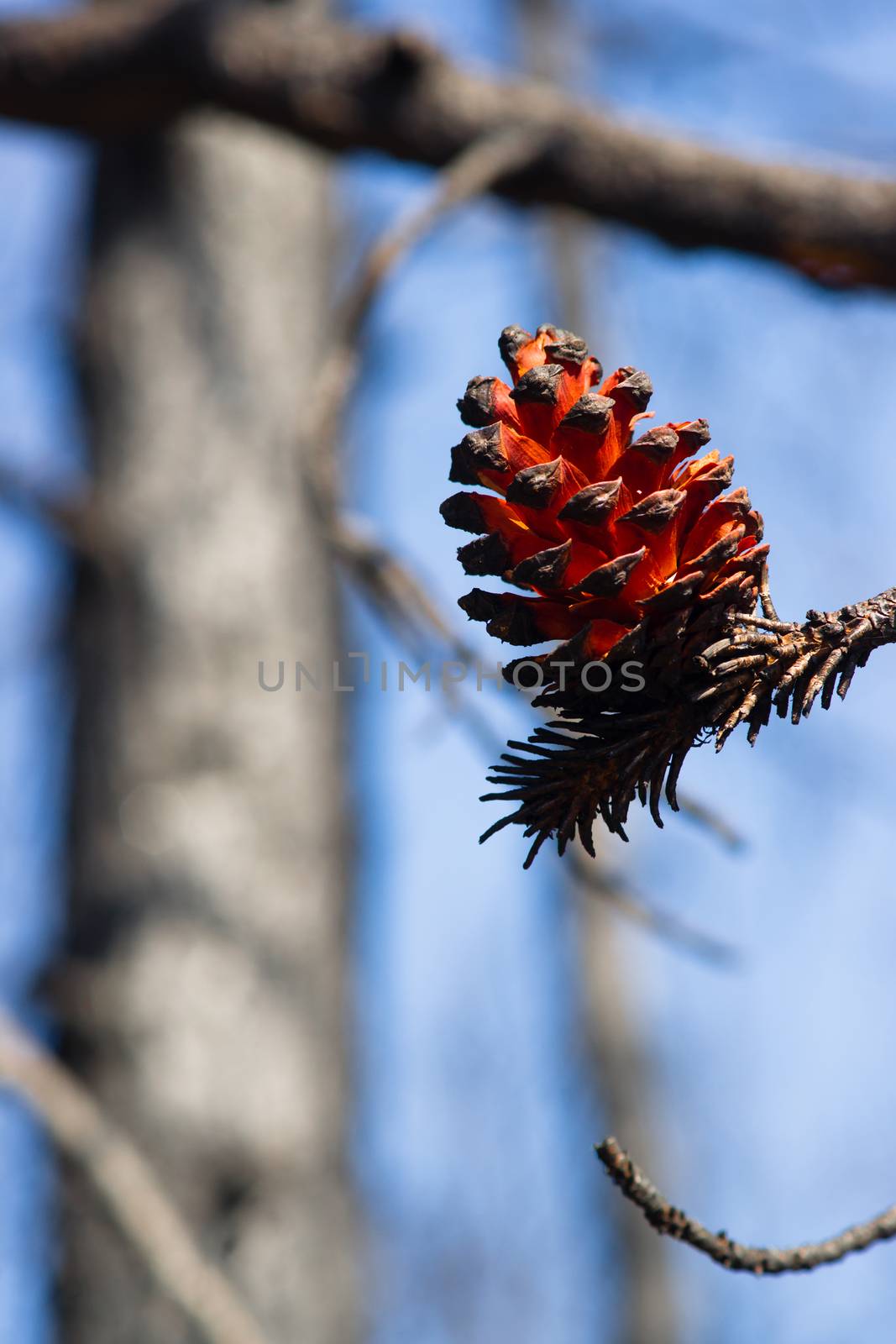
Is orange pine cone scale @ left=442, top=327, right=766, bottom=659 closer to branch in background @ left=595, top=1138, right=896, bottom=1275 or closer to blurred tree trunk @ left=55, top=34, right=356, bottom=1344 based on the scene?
branch in background @ left=595, top=1138, right=896, bottom=1275

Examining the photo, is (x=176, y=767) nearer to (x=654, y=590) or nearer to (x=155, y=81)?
(x=155, y=81)

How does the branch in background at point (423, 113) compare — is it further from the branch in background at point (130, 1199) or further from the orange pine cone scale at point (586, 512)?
the branch in background at point (130, 1199)

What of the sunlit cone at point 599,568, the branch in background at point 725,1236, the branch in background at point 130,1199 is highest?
the sunlit cone at point 599,568

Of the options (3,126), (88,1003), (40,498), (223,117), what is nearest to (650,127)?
(223,117)

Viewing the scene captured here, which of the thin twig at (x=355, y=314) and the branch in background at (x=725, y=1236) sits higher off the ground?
the thin twig at (x=355, y=314)

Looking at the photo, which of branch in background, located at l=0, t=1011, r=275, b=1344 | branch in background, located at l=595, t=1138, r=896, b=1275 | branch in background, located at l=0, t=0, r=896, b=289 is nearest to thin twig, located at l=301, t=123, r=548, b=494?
branch in background, located at l=0, t=0, r=896, b=289

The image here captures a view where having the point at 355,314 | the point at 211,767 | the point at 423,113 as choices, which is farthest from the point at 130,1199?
the point at 423,113

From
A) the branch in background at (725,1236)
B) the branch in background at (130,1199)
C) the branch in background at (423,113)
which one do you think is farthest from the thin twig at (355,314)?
the branch in background at (725,1236)
